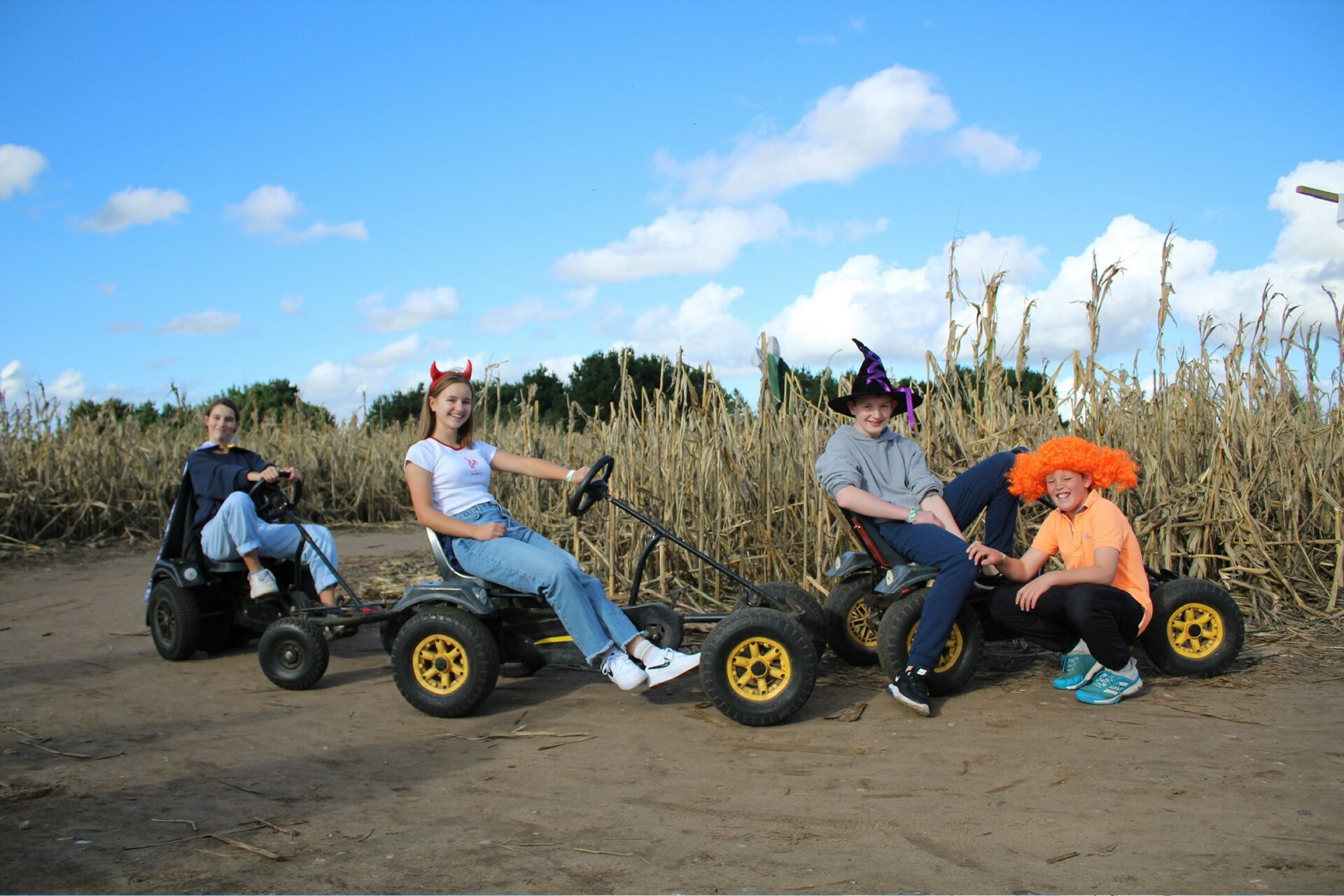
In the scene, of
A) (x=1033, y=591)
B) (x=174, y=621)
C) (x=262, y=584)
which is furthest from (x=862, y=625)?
(x=174, y=621)

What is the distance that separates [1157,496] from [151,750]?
5460 mm

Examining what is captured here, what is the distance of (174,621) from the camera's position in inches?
220

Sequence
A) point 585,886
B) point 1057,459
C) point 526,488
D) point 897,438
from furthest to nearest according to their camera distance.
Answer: point 526,488, point 897,438, point 1057,459, point 585,886

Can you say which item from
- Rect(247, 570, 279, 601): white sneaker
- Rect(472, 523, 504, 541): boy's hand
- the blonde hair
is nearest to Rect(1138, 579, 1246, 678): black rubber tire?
Rect(472, 523, 504, 541): boy's hand

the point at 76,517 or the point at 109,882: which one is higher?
the point at 76,517

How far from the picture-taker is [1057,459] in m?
4.43

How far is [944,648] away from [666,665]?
1262mm

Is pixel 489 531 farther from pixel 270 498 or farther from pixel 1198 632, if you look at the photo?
pixel 1198 632

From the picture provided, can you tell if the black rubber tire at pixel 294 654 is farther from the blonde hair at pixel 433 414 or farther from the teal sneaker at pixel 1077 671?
the teal sneaker at pixel 1077 671

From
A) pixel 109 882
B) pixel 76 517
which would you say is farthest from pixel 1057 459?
pixel 76 517

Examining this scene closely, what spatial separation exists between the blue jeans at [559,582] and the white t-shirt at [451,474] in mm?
218

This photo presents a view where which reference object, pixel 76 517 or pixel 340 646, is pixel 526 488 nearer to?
pixel 340 646

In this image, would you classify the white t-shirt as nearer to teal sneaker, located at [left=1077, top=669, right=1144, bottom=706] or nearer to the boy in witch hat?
the boy in witch hat

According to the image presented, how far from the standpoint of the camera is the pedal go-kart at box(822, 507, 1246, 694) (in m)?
4.45
